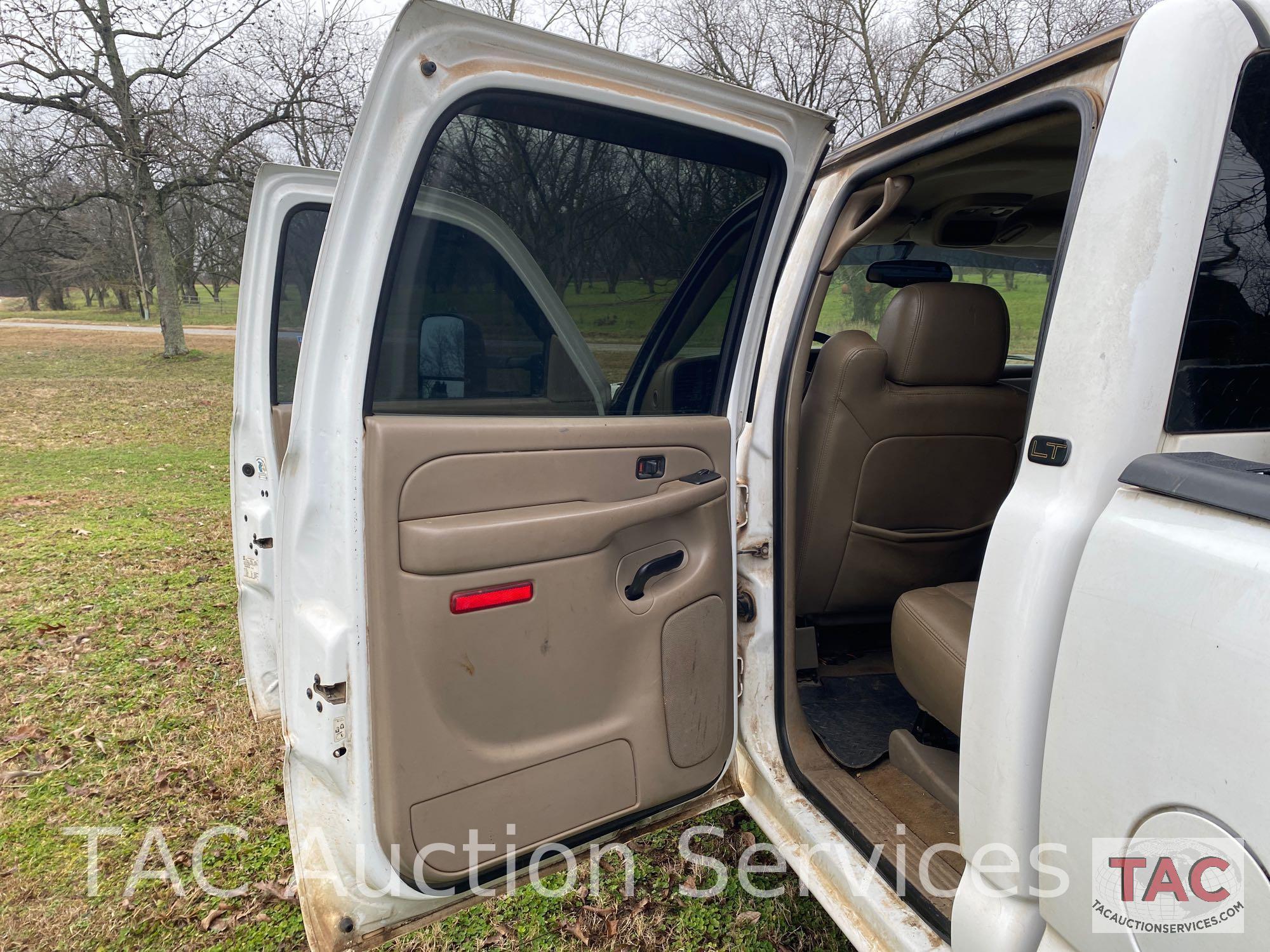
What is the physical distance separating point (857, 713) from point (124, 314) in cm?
3952

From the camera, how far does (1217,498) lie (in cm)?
101

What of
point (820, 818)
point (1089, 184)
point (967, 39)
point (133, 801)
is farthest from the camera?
point (967, 39)

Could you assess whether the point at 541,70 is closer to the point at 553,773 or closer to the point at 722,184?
the point at 722,184

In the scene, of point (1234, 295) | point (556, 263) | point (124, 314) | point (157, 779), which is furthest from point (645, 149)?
point (124, 314)

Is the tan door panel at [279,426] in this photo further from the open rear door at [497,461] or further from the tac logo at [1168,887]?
the tac logo at [1168,887]

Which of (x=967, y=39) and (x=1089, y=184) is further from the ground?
(x=967, y=39)

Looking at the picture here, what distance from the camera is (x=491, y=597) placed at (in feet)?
4.92

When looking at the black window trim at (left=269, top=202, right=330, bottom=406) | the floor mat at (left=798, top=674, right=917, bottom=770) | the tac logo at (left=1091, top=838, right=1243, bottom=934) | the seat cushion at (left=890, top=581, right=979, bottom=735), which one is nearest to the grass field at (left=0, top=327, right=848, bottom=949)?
the floor mat at (left=798, top=674, right=917, bottom=770)

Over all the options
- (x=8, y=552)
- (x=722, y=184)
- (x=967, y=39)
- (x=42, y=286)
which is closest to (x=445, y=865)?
(x=722, y=184)

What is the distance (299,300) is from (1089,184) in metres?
2.57

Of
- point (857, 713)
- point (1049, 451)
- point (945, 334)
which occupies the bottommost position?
point (857, 713)

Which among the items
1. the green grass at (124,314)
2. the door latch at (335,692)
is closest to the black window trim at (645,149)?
the door latch at (335,692)

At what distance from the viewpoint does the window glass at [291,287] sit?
107 inches

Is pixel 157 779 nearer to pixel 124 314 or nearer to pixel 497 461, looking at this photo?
pixel 497 461
